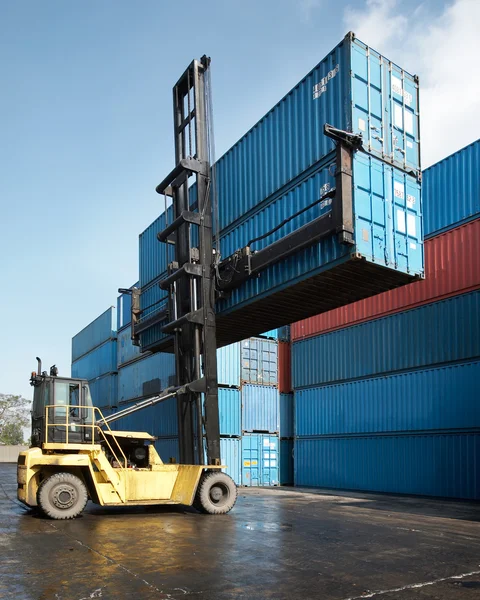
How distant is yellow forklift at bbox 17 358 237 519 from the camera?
1280 centimetres

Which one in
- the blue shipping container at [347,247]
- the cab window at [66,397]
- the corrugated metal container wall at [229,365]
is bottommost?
the cab window at [66,397]

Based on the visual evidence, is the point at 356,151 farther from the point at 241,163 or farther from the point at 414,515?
the point at 414,515

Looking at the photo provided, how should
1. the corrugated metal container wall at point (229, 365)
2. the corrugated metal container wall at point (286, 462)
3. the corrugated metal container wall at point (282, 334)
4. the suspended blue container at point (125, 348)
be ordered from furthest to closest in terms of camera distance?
the suspended blue container at point (125, 348) < the corrugated metal container wall at point (282, 334) < the corrugated metal container wall at point (286, 462) < the corrugated metal container wall at point (229, 365)

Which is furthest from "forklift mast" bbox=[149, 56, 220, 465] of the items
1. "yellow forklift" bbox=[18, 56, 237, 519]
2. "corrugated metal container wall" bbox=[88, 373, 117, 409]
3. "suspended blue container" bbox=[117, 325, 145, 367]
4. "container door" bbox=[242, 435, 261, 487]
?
"corrugated metal container wall" bbox=[88, 373, 117, 409]

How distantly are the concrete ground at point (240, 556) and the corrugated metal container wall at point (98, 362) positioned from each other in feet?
76.8

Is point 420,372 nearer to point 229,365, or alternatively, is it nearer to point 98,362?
point 229,365

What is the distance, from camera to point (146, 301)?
2233cm

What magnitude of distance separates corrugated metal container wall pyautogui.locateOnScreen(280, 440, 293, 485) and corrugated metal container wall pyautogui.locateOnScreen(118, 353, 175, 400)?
6.36 m

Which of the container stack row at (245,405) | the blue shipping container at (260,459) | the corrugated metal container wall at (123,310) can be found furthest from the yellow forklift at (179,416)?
the corrugated metal container wall at (123,310)

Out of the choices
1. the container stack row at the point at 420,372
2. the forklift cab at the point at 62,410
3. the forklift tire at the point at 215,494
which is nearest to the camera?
the forklift cab at the point at 62,410

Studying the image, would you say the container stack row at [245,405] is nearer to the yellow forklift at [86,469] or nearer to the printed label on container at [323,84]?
the yellow forklift at [86,469]

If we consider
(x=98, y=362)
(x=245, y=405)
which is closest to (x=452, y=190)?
(x=245, y=405)

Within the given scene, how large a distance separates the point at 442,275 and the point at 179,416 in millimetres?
10318

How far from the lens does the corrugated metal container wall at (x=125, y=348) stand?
109ft
